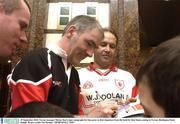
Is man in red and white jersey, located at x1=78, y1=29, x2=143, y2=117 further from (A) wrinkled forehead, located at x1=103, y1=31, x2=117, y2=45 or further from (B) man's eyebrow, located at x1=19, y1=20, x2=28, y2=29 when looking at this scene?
(B) man's eyebrow, located at x1=19, y1=20, x2=28, y2=29

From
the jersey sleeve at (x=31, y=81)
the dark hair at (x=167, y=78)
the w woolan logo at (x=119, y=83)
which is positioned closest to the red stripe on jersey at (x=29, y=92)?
the jersey sleeve at (x=31, y=81)

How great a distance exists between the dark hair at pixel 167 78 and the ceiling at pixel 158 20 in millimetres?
1204

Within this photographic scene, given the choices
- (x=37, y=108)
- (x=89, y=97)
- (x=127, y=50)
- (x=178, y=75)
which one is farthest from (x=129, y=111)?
(x=127, y=50)

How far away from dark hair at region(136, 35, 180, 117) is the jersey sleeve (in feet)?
1.77

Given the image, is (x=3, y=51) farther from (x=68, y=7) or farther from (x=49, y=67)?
(x=68, y=7)

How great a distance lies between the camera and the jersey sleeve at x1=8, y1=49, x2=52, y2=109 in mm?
1020

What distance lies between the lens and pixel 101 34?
1397 millimetres

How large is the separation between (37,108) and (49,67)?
1.47ft

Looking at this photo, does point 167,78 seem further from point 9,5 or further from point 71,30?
point 71,30

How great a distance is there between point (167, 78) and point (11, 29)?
0.71 m

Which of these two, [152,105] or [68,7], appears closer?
[152,105]

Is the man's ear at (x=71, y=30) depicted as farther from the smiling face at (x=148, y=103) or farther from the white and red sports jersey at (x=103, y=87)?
the smiling face at (x=148, y=103)

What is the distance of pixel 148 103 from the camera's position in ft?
1.71

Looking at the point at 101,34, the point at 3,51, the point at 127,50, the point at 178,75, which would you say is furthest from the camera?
the point at 127,50
